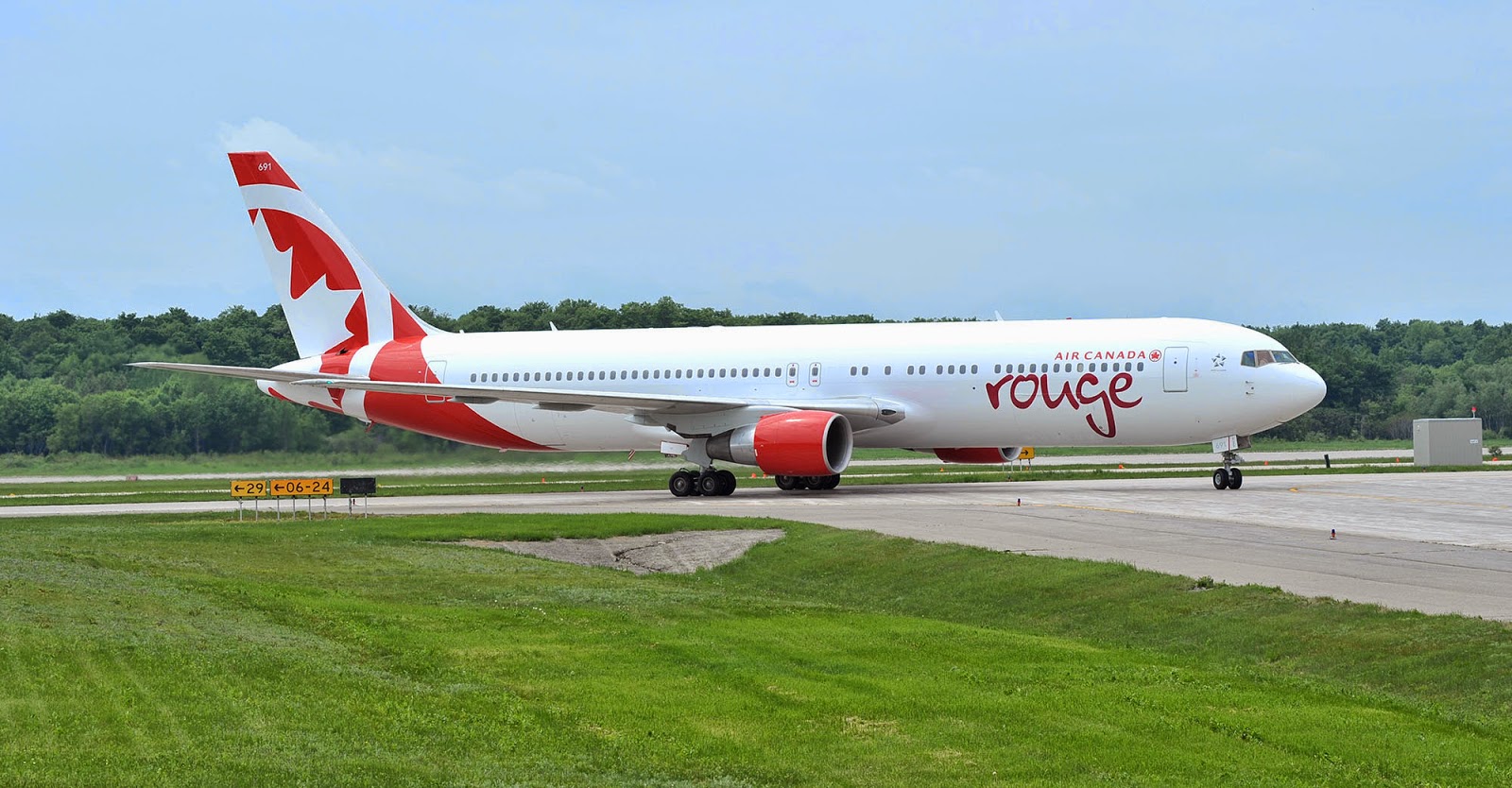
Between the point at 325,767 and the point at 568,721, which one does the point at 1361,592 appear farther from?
the point at 325,767

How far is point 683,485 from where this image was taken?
123ft

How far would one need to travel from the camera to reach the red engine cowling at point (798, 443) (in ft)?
110

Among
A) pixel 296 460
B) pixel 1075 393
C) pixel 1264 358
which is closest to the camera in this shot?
pixel 1264 358

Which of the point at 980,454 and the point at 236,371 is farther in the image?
the point at 980,454

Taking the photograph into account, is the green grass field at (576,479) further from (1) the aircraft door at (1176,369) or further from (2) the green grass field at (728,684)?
(2) the green grass field at (728,684)

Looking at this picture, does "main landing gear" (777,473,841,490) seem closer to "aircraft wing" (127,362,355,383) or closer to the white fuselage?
the white fuselage

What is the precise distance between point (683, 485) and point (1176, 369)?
12.0 meters

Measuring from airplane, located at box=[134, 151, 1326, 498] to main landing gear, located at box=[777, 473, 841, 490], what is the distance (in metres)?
0.05

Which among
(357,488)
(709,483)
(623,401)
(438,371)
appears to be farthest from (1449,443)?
(357,488)

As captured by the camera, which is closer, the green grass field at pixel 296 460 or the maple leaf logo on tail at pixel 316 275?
the maple leaf logo on tail at pixel 316 275

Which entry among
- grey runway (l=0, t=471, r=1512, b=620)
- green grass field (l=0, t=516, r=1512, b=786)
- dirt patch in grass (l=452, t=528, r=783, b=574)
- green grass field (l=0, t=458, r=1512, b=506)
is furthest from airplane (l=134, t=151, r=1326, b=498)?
green grass field (l=0, t=516, r=1512, b=786)

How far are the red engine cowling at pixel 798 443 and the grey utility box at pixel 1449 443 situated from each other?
23.5 metres

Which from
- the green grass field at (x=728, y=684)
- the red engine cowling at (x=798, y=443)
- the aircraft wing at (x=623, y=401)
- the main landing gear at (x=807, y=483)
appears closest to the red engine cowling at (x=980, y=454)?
the main landing gear at (x=807, y=483)

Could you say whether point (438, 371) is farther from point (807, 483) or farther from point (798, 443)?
point (798, 443)
